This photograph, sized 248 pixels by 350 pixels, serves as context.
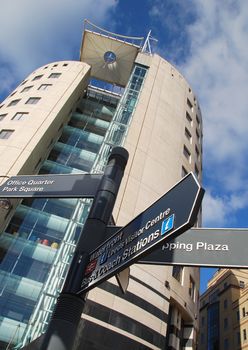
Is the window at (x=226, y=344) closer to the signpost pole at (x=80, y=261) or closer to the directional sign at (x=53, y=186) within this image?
the directional sign at (x=53, y=186)

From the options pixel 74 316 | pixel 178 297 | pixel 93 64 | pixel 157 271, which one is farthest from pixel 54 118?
pixel 74 316

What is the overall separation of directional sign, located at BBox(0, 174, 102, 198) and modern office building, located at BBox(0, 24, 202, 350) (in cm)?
998

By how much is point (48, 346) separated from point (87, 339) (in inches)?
463

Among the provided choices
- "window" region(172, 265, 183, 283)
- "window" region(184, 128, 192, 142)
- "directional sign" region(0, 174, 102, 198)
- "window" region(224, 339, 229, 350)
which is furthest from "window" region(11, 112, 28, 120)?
"window" region(224, 339, 229, 350)

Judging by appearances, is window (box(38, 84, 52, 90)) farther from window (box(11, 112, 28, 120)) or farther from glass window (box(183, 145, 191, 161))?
glass window (box(183, 145, 191, 161))

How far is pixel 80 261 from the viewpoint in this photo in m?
4.30

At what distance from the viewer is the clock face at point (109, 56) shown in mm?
39562

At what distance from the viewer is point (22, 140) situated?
2138 cm

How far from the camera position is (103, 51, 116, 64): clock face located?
130 ft

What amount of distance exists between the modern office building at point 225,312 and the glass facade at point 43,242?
3234 centimetres

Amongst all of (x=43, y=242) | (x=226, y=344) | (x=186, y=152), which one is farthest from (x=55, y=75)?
(x=226, y=344)

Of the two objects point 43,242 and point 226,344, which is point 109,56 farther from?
point 226,344

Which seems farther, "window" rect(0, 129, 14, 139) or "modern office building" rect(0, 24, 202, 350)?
"window" rect(0, 129, 14, 139)

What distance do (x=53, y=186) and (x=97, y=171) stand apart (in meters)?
15.9
